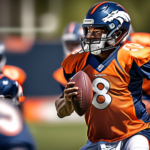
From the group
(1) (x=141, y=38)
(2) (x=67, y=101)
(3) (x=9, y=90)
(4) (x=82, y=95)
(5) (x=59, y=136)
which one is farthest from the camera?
(5) (x=59, y=136)

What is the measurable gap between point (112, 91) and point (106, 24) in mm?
437

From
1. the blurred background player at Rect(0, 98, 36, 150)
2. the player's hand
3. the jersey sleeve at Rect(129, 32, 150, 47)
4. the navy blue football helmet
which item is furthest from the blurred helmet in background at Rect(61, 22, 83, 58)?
the blurred background player at Rect(0, 98, 36, 150)

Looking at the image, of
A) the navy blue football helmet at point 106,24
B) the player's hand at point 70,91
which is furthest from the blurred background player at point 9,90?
the player's hand at point 70,91

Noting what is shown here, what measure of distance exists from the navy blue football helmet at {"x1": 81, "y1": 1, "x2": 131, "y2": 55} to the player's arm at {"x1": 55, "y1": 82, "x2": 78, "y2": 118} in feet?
1.05

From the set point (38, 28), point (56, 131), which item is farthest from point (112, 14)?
point (38, 28)

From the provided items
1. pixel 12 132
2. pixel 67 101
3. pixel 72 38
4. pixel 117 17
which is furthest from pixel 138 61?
pixel 72 38

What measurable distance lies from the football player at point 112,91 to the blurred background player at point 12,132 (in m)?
0.48

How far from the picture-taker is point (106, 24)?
2320 mm

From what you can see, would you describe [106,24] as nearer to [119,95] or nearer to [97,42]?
[97,42]

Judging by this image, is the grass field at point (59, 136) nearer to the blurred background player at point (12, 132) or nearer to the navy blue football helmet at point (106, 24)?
the navy blue football helmet at point (106, 24)

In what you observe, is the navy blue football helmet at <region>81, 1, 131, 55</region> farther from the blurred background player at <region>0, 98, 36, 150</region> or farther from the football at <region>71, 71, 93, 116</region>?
the blurred background player at <region>0, 98, 36, 150</region>

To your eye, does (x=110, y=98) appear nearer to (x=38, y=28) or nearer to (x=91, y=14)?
(x=91, y=14)

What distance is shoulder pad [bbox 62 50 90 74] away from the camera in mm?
2328

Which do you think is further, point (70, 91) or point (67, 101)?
point (67, 101)
